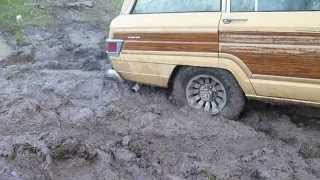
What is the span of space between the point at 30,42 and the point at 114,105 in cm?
416

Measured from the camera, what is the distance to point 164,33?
6574 millimetres

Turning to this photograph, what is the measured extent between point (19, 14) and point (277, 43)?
26.2ft

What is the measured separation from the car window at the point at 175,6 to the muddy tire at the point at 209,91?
698 mm

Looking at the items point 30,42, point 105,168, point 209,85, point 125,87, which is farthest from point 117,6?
point 105,168

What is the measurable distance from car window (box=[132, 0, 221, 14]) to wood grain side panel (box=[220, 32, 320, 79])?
16.7 inches

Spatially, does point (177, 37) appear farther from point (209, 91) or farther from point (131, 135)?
point (131, 135)

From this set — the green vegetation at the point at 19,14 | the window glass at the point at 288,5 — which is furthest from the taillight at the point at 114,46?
the green vegetation at the point at 19,14

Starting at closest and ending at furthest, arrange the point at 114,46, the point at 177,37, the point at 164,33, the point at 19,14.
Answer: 1. the point at 177,37
2. the point at 164,33
3. the point at 114,46
4. the point at 19,14

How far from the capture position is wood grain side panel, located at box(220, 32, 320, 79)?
561 cm

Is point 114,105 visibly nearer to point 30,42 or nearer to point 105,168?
point 105,168

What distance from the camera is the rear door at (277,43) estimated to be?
5609 mm

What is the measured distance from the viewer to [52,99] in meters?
7.36

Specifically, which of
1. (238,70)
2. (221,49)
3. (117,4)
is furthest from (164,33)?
(117,4)

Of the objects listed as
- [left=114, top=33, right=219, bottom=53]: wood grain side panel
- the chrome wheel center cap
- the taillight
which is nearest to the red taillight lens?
the taillight
